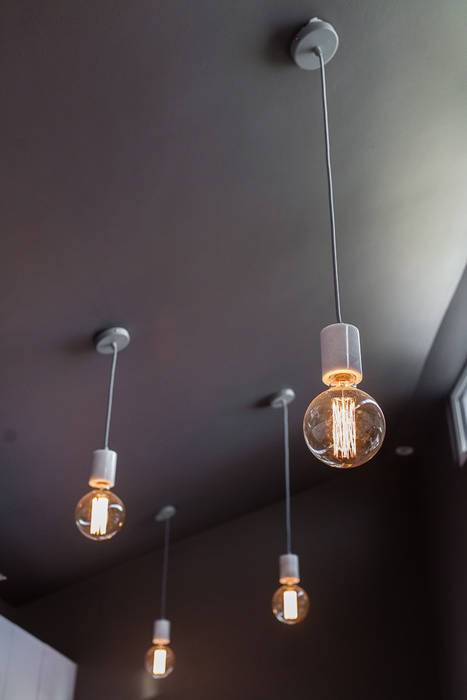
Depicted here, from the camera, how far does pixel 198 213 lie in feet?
7.30

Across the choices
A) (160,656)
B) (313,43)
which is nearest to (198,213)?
(313,43)

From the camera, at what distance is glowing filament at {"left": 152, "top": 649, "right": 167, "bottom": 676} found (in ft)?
13.7

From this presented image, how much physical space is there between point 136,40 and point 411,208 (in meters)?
1.33

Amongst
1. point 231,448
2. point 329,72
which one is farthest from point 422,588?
point 329,72

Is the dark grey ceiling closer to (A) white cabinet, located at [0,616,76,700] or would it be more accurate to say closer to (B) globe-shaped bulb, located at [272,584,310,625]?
(A) white cabinet, located at [0,616,76,700]

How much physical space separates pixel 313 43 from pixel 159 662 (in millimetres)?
3727

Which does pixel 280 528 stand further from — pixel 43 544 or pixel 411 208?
pixel 411 208

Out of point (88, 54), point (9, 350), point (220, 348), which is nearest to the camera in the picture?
point (88, 54)

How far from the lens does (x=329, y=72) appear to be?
193cm

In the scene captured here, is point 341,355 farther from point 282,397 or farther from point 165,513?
point 165,513

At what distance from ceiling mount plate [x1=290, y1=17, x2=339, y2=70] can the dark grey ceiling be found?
0.03m

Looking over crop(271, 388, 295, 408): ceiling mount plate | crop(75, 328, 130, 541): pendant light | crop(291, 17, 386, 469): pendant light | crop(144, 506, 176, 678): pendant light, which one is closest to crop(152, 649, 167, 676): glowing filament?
crop(144, 506, 176, 678): pendant light

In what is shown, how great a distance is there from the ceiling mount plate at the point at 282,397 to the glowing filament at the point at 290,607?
0.99 metres

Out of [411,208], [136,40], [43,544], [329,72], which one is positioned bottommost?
[43,544]
